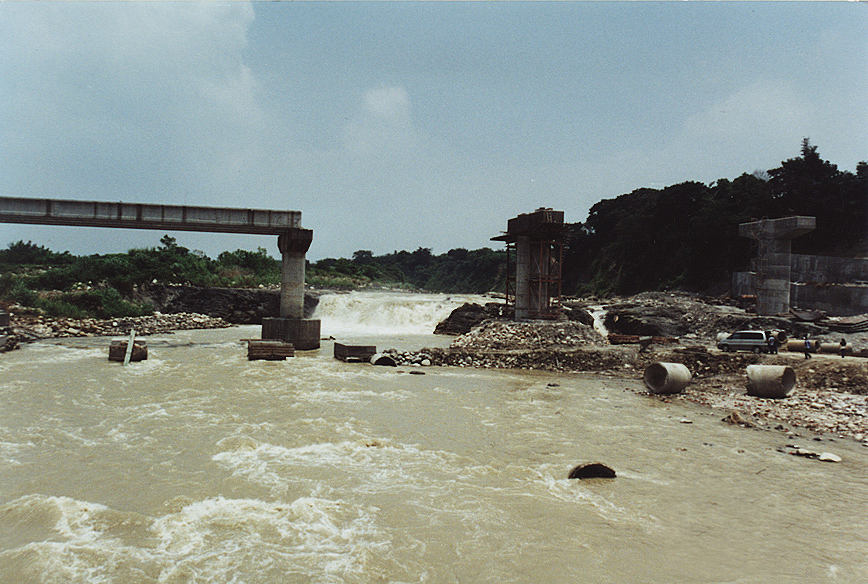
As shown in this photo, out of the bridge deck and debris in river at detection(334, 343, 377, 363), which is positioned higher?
the bridge deck

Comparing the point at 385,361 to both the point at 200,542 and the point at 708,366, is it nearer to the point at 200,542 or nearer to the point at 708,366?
the point at 708,366

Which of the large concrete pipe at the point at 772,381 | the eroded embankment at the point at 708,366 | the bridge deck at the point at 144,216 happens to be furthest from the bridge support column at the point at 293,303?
the large concrete pipe at the point at 772,381

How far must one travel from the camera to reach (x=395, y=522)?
243 inches

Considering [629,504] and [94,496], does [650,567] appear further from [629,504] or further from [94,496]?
[94,496]

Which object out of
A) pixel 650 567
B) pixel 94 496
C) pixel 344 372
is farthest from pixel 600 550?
pixel 344 372

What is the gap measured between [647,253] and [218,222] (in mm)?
61768

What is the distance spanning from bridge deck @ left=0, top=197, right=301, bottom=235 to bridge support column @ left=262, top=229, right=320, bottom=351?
0.78m

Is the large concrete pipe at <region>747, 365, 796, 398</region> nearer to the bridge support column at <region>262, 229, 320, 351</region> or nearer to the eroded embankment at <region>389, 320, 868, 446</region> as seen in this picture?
the eroded embankment at <region>389, 320, 868, 446</region>

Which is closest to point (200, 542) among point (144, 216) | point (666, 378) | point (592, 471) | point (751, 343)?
point (592, 471)

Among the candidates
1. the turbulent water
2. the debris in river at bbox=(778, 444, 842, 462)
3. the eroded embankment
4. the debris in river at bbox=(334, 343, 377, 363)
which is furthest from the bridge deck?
the debris in river at bbox=(778, 444, 842, 462)

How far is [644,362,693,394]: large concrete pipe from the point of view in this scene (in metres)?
15.0

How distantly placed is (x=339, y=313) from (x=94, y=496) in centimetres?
3647

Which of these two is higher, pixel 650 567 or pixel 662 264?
pixel 662 264

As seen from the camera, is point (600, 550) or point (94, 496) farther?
point (94, 496)
